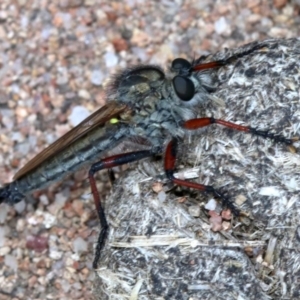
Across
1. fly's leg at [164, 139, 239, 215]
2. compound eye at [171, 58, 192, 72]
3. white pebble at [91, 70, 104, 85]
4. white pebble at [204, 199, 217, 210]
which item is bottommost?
white pebble at [204, 199, 217, 210]

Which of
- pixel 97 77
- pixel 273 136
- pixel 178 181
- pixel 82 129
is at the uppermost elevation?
pixel 97 77

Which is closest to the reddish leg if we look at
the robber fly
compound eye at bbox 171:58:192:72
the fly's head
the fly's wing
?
the robber fly

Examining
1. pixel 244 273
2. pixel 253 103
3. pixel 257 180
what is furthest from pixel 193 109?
pixel 244 273

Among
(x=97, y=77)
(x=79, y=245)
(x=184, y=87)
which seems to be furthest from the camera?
(x=97, y=77)

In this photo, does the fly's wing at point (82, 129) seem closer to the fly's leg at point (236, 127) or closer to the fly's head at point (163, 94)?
the fly's head at point (163, 94)

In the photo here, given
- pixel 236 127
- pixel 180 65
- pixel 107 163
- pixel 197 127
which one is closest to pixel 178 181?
pixel 197 127

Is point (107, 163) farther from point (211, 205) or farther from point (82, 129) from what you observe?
point (211, 205)

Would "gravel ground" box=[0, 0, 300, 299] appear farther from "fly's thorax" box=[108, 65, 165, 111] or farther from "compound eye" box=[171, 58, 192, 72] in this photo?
"compound eye" box=[171, 58, 192, 72]

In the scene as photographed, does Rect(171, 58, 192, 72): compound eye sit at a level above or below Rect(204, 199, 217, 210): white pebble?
above
